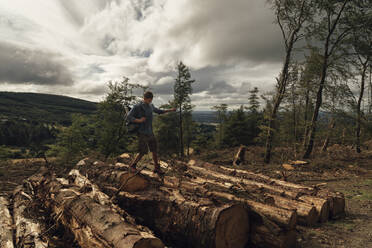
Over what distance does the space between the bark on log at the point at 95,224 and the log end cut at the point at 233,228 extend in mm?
1180

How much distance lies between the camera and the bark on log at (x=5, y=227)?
381 centimetres

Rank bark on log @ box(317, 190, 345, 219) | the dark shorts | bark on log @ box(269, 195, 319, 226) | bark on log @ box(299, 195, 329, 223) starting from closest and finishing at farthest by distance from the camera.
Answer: bark on log @ box(269, 195, 319, 226), bark on log @ box(299, 195, 329, 223), bark on log @ box(317, 190, 345, 219), the dark shorts

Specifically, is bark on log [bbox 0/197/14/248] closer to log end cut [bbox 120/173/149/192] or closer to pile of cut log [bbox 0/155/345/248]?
pile of cut log [bbox 0/155/345/248]

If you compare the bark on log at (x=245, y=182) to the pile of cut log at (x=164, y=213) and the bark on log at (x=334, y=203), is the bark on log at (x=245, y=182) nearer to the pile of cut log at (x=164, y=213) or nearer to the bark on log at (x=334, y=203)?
the pile of cut log at (x=164, y=213)

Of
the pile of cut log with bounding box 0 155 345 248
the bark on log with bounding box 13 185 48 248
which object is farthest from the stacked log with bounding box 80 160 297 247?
the bark on log with bounding box 13 185 48 248

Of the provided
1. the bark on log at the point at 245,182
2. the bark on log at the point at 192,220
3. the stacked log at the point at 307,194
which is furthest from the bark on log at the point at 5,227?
the stacked log at the point at 307,194

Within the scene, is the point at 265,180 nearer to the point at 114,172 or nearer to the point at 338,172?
the point at 114,172

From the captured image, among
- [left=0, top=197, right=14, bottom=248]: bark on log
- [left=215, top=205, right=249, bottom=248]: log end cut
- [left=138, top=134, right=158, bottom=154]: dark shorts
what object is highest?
[left=138, top=134, right=158, bottom=154]: dark shorts

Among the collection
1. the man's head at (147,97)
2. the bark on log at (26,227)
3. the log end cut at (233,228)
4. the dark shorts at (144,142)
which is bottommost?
the bark on log at (26,227)

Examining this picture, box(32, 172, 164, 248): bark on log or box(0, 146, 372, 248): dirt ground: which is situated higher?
box(32, 172, 164, 248): bark on log

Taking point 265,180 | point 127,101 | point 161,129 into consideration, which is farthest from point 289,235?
point 161,129

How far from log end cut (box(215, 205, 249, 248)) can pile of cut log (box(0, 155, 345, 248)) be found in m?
0.02

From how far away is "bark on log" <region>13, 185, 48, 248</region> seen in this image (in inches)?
140

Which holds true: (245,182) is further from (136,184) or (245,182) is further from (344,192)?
(344,192)
